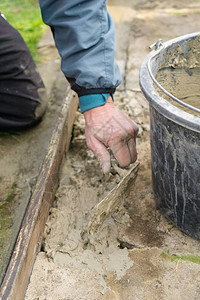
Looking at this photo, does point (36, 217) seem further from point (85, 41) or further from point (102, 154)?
point (85, 41)

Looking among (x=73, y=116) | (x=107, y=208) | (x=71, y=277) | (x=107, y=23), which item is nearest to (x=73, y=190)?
(x=107, y=208)

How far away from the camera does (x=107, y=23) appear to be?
70.6 inches

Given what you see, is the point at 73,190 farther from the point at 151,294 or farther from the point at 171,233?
the point at 151,294

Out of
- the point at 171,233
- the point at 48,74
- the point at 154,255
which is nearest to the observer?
the point at 154,255

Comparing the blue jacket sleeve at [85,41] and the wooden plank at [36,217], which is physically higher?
the blue jacket sleeve at [85,41]

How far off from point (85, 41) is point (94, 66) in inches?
5.0

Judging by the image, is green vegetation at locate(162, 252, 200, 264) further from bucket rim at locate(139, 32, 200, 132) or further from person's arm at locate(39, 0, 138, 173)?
bucket rim at locate(139, 32, 200, 132)

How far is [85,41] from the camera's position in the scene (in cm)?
170

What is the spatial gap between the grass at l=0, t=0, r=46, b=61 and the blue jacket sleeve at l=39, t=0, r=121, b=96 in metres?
1.94

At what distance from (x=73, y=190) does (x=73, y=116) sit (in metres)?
0.73

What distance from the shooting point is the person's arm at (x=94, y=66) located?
1.70 metres

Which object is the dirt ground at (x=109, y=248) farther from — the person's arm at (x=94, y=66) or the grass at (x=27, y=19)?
the grass at (x=27, y=19)

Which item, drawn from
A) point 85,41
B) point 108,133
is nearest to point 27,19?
point 85,41

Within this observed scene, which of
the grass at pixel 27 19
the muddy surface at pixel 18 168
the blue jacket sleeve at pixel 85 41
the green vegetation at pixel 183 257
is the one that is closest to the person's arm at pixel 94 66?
the blue jacket sleeve at pixel 85 41
